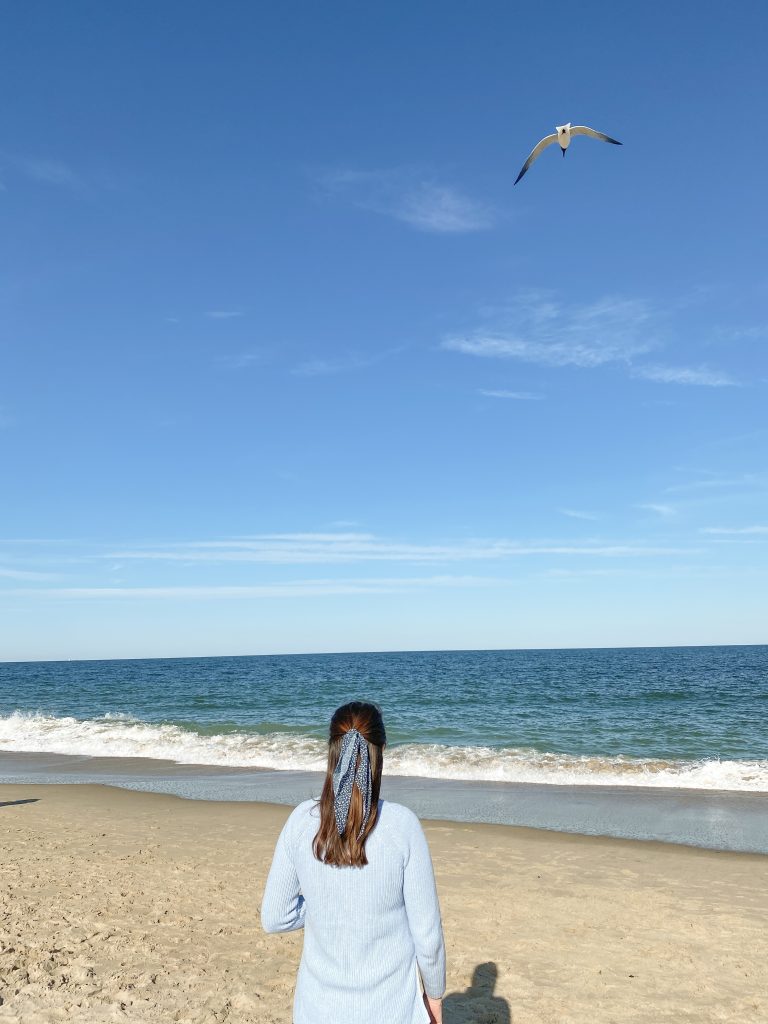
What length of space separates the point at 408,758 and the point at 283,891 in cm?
1609

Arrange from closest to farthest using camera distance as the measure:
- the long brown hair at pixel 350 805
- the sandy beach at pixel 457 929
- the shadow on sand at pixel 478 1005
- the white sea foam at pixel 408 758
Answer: the long brown hair at pixel 350 805 < the shadow on sand at pixel 478 1005 < the sandy beach at pixel 457 929 < the white sea foam at pixel 408 758

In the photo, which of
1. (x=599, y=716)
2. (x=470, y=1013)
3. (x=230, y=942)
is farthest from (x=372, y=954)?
(x=599, y=716)

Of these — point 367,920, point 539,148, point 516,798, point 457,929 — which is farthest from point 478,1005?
point 539,148

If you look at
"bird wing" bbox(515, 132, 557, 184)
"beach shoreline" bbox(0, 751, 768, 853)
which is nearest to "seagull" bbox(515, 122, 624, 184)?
"bird wing" bbox(515, 132, 557, 184)

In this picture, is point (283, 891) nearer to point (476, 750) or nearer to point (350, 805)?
point (350, 805)

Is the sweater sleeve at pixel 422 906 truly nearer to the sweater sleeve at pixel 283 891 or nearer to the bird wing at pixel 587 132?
the sweater sleeve at pixel 283 891

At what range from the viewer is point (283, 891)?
2.58 meters

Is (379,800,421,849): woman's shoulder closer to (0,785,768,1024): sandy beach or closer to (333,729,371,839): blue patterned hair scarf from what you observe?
(333,729,371,839): blue patterned hair scarf

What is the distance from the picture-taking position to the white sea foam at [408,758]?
50.3 feet

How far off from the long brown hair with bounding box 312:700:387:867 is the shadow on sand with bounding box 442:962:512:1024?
357 centimetres

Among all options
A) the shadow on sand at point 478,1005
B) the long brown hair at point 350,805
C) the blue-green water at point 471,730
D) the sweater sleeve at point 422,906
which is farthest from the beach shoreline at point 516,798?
the long brown hair at point 350,805

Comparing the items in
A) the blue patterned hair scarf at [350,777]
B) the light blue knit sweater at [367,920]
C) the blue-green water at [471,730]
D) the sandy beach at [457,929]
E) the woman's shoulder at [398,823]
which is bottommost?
the blue-green water at [471,730]

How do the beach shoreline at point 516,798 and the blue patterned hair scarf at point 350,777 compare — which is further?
the beach shoreline at point 516,798

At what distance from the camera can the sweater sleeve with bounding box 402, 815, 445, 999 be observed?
8.00 feet
